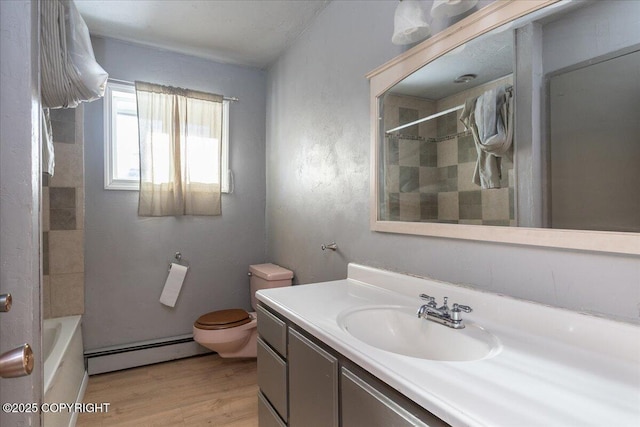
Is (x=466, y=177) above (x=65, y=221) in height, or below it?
above

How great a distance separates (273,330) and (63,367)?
3.96ft

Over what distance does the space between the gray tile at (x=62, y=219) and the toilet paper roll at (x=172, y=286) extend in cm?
73

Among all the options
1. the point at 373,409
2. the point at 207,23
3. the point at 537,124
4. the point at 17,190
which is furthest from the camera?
the point at 207,23

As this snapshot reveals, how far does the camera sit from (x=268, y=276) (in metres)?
2.39

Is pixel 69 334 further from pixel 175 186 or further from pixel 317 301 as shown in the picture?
pixel 317 301

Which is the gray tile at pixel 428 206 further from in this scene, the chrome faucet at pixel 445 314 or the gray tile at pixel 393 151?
the chrome faucet at pixel 445 314

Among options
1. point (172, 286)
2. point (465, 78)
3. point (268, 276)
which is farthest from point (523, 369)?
point (172, 286)

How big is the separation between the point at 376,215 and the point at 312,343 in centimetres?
75

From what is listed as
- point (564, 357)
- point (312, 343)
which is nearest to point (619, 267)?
point (564, 357)

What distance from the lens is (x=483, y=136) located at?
45.8 inches

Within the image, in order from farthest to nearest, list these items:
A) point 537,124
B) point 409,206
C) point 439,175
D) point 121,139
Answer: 1. point 121,139
2. point 409,206
3. point 439,175
4. point 537,124

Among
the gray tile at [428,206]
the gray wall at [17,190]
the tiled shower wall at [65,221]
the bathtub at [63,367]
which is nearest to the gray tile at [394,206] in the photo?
the gray tile at [428,206]

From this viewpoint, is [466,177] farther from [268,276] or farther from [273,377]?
[268,276]

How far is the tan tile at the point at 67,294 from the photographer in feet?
7.45
